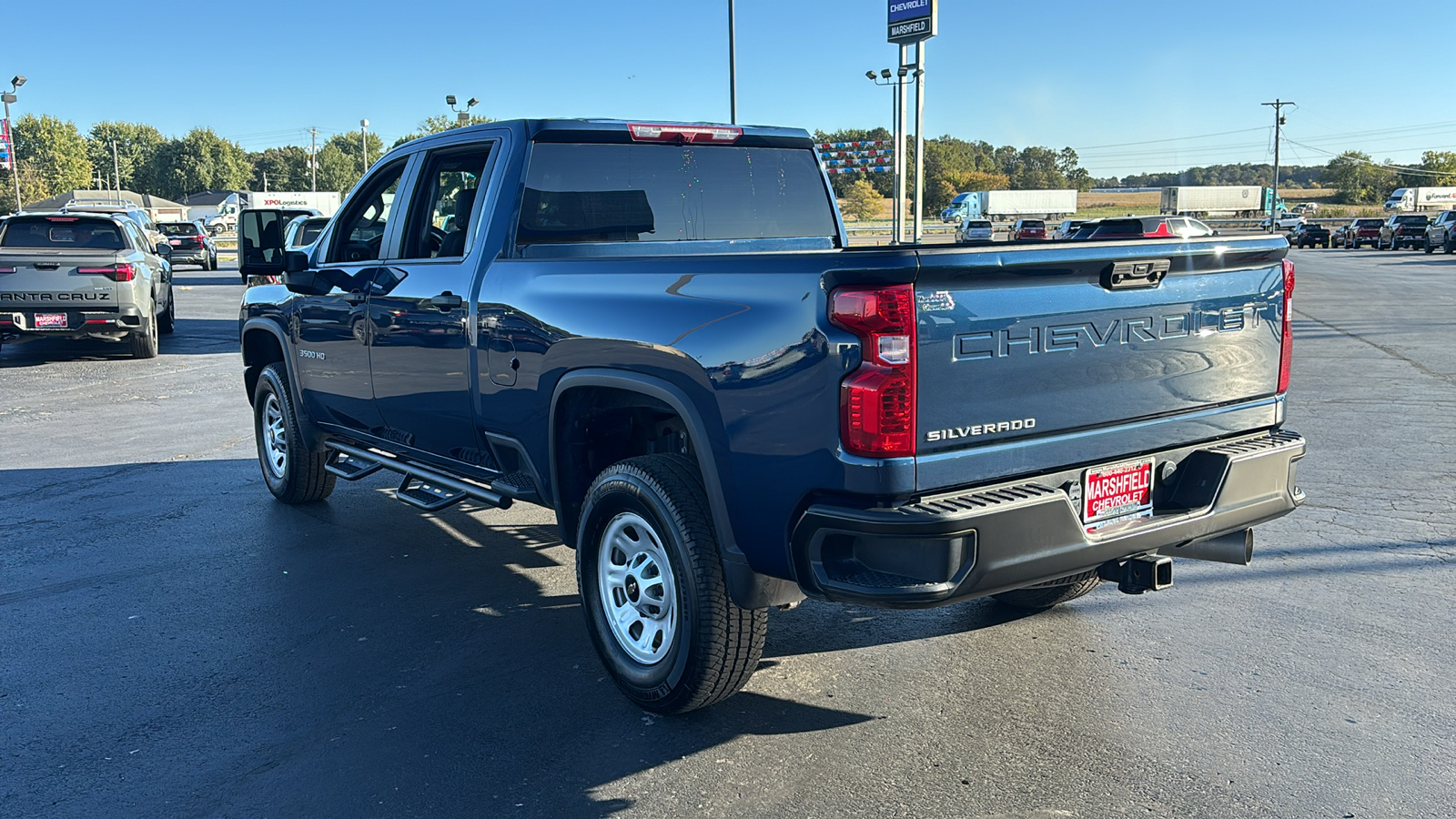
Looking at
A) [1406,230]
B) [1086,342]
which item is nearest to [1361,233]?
[1406,230]

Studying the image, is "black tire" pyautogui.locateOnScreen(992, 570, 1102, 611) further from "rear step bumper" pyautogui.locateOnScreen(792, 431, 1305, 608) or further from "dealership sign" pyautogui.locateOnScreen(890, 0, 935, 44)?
"dealership sign" pyautogui.locateOnScreen(890, 0, 935, 44)

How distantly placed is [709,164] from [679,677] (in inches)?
102

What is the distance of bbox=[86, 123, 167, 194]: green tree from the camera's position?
151m

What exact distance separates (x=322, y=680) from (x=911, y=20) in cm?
2622

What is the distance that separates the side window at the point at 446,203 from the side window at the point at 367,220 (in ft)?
1.09

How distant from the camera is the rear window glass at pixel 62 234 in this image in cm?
1434

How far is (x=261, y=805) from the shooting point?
337 centimetres

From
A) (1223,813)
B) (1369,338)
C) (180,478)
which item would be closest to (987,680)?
(1223,813)

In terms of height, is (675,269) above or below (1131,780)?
above

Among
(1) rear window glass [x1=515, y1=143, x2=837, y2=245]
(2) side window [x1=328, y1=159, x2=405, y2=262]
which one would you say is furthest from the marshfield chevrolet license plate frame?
(2) side window [x1=328, y1=159, x2=405, y2=262]

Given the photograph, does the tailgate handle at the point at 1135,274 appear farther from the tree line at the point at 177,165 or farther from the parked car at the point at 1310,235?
the tree line at the point at 177,165

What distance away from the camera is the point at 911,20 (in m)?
27.6

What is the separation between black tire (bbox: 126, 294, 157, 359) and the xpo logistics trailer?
7528cm

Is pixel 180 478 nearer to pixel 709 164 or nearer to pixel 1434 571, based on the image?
pixel 709 164
